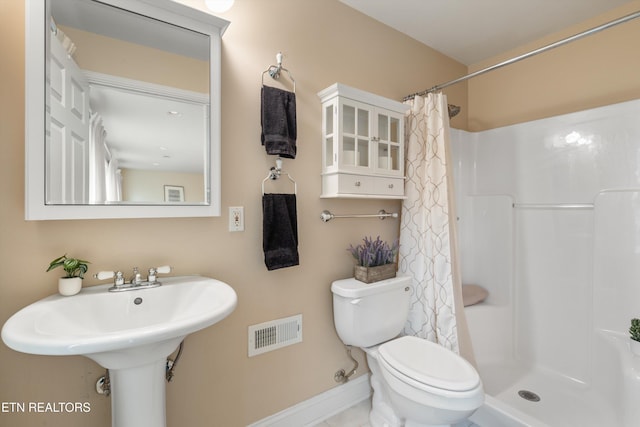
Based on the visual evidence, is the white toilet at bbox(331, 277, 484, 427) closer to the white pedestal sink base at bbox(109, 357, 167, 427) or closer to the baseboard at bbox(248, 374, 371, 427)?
the baseboard at bbox(248, 374, 371, 427)

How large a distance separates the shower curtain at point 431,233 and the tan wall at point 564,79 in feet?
3.26

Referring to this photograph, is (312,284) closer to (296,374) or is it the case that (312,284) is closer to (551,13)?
(296,374)

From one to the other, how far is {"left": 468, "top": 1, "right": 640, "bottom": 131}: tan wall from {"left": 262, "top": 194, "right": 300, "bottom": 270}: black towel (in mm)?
2099

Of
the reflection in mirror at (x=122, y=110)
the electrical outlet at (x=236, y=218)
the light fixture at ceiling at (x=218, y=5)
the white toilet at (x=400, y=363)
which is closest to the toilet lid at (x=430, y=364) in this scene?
the white toilet at (x=400, y=363)

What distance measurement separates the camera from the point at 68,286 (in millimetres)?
1023

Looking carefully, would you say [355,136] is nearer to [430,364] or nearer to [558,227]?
[430,364]

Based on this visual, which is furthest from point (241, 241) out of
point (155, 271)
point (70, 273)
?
point (70, 273)

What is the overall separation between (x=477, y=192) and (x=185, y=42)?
2332mm

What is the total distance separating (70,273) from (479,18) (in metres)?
2.65

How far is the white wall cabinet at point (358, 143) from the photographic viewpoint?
158 centimetres

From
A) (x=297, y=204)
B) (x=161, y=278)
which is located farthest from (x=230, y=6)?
(x=161, y=278)

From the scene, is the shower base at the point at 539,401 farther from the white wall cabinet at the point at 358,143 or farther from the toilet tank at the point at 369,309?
the white wall cabinet at the point at 358,143

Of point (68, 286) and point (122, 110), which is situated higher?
point (122, 110)

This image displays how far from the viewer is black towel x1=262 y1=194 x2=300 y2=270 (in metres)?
1.43
